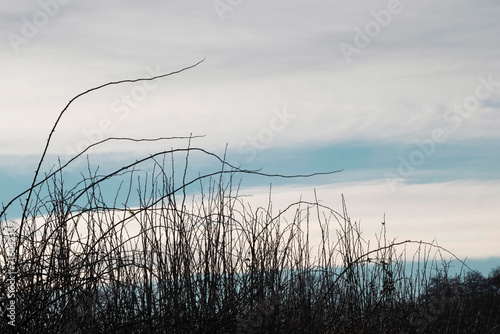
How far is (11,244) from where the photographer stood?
3.13 metres

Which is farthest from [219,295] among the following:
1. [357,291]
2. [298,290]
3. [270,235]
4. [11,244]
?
[357,291]

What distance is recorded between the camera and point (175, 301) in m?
3.60

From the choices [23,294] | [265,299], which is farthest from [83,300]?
[265,299]

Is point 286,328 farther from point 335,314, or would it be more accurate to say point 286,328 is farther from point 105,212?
point 105,212

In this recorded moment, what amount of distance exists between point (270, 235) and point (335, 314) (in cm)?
116

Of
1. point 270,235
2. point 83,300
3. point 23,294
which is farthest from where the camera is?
point 270,235

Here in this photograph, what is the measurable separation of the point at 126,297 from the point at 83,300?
1.38ft

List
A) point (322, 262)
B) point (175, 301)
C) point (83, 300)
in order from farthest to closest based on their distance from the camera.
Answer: point (322, 262) → point (175, 301) → point (83, 300)

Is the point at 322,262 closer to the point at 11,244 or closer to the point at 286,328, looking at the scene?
the point at 286,328

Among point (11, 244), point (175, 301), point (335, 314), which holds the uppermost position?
point (11, 244)

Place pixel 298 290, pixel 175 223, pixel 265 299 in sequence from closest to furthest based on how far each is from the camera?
pixel 175 223, pixel 265 299, pixel 298 290

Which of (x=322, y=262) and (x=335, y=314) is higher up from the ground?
(x=322, y=262)

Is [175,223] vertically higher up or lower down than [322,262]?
higher up

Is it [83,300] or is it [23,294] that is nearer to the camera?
[23,294]
